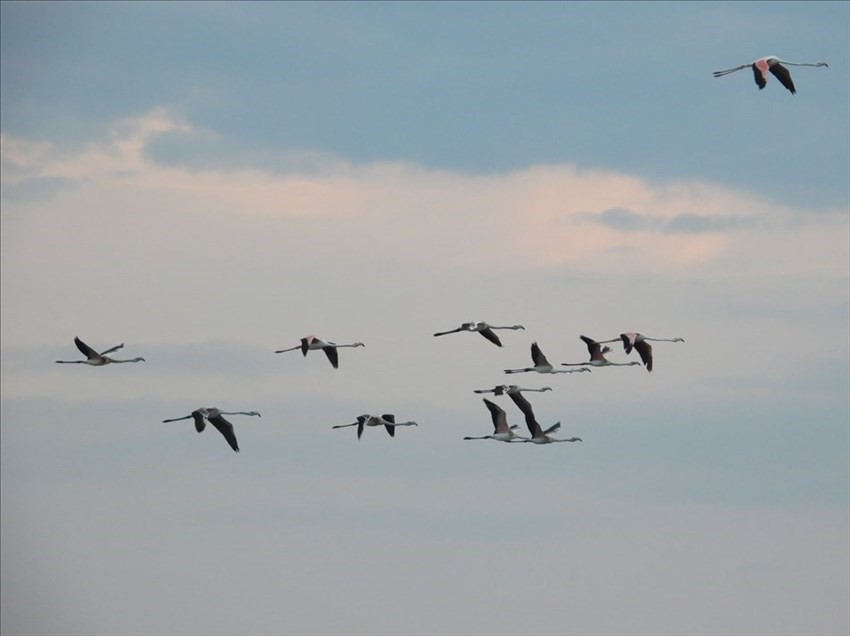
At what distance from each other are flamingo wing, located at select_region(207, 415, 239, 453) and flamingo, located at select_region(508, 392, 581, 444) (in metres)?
15.6

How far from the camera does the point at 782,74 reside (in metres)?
87.1

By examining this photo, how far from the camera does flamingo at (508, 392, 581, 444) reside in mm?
107188

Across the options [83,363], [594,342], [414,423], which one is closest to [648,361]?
[594,342]

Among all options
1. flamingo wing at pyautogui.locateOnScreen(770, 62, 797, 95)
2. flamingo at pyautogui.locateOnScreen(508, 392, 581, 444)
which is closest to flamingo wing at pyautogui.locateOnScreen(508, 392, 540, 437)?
flamingo at pyautogui.locateOnScreen(508, 392, 581, 444)

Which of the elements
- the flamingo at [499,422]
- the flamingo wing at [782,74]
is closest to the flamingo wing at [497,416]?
the flamingo at [499,422]

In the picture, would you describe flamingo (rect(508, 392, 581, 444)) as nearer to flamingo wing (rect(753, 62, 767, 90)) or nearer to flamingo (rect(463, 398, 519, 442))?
flamingo (rect(463, 398, 519, 442))

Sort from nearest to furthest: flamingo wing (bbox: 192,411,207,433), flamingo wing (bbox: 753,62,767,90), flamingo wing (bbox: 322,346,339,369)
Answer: flamingo wing (bbox: 753,62,767,90) → flamingo wing (bbox: 192,411,207,433) → flamingo wing (bbox: 322,346,339,369)

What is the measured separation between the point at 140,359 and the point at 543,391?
2225 cm

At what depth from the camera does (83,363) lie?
4313 inches

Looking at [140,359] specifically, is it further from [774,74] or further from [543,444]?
[774,74]

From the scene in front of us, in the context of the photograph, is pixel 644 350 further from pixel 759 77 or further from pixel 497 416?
pixel 759 77

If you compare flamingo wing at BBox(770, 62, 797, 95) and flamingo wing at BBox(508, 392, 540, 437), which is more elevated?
flamingo wing at BBox(770, 62, 797, 95)

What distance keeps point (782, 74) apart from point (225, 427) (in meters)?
31.6

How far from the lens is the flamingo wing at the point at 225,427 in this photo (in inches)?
3903
